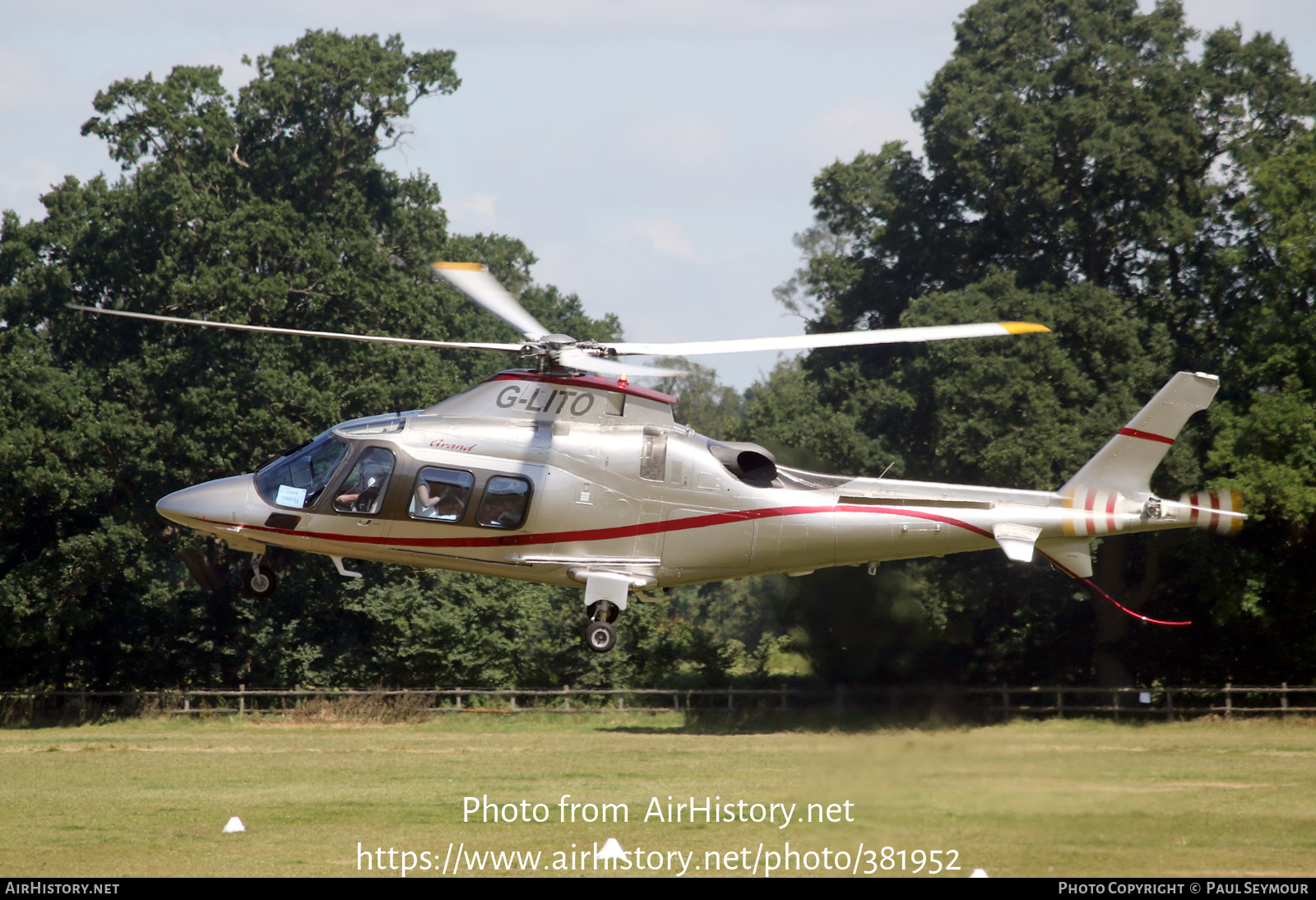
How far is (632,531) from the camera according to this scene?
1689 cm

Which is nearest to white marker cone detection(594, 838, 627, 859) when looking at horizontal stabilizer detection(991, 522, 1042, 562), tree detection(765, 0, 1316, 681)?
horizontal stabilizer detection(991, 522, 1042, 562)

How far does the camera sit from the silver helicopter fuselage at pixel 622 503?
659 inches

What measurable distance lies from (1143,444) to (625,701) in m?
22.8

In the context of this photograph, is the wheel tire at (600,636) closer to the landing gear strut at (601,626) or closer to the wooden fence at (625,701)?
the landing gear strut at (601,626)

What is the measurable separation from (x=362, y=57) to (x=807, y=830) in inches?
1358

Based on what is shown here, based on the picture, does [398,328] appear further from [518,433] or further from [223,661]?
[518,433]

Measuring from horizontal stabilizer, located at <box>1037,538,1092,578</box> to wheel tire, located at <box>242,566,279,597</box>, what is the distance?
962cm

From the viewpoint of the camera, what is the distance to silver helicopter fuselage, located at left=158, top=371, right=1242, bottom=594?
16.7m

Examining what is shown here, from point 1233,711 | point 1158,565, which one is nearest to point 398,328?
point 1158,565

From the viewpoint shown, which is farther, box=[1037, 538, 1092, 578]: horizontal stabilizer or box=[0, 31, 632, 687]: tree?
box=[0, 31, 632, 687]: tree

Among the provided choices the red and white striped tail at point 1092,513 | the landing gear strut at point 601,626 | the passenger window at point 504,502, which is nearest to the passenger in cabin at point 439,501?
the passenger window at point 504,502

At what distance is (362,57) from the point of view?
4534 cm

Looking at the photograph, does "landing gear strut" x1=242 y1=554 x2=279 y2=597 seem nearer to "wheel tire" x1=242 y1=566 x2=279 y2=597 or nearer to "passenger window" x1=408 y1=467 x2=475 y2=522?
"wheel tire" x1=242 y1=566 x2=279 y2=597

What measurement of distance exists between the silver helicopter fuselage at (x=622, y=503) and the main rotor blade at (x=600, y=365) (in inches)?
20.7
